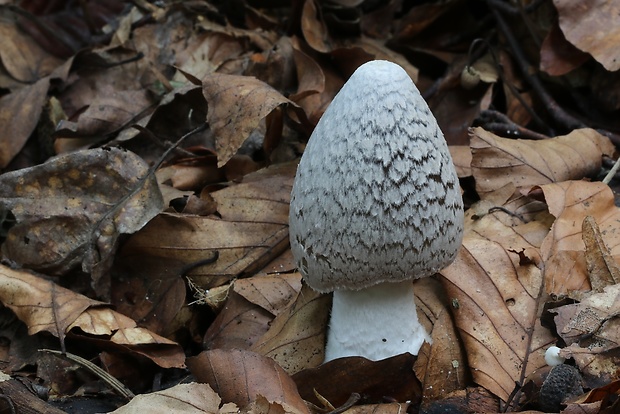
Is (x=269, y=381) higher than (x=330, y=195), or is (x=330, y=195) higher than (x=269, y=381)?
(x=330, y=195)

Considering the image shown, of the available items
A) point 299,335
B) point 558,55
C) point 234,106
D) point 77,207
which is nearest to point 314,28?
point 234,106

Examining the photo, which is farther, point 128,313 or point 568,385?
point 128,313

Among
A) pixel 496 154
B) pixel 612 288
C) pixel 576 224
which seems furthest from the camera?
pixel 496 154

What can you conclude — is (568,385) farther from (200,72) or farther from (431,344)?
(200,72)

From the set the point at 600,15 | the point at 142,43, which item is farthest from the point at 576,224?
the point at 142,43

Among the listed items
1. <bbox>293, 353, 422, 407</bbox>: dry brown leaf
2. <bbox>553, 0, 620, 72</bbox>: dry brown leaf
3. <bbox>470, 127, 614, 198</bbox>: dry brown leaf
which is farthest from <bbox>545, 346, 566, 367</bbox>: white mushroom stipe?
<bbox>553, 0, 620, 72</bbox>: dry brown leaf

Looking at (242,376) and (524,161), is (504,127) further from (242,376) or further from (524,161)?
(242,376)

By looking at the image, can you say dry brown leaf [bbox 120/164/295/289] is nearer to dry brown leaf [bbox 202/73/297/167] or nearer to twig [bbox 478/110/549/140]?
dry brown leaf [bbox 202/73/297/167]
